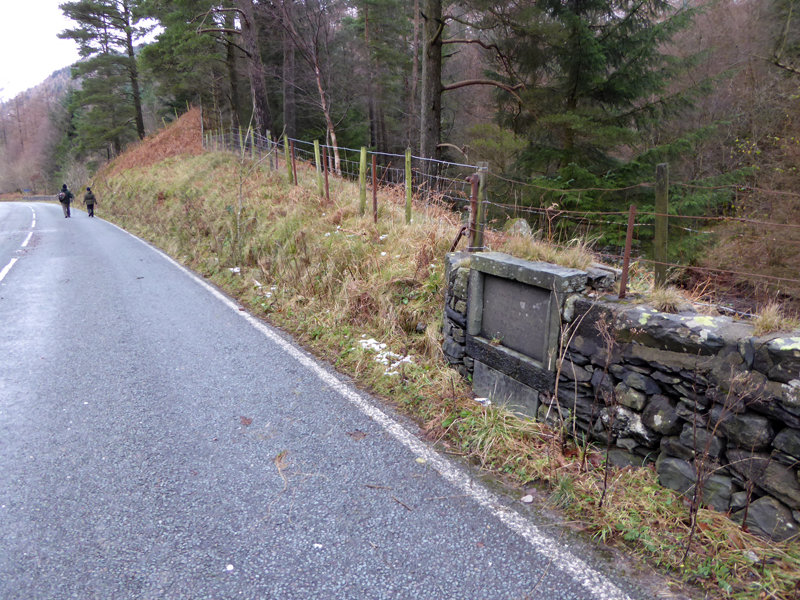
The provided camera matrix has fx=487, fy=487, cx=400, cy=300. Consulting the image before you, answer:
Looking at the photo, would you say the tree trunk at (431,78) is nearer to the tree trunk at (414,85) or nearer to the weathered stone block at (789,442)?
the weathered stone block at (789,442)

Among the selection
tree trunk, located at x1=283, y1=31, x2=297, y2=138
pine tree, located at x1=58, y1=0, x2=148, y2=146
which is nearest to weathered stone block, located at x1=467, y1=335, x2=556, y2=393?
tree trunk, located at x1=283, y1=31, x2=297, y2=138

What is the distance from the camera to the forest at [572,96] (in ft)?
35.0

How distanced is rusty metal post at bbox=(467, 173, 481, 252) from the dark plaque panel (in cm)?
74

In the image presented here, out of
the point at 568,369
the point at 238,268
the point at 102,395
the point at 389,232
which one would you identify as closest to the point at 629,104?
the point at 389,232

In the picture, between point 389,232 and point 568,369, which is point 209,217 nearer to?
point 389,232

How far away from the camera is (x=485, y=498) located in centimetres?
325

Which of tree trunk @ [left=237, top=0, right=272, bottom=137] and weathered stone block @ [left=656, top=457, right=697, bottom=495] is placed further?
tree trunk @ [left=237, top=0, right=272, bottom=137]

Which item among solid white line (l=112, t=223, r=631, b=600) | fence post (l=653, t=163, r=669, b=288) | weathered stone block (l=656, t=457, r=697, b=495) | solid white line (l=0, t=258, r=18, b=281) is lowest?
solid white line (l=112, t=223, r=631, b=600)

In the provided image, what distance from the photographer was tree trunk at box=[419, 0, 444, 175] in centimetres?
1145

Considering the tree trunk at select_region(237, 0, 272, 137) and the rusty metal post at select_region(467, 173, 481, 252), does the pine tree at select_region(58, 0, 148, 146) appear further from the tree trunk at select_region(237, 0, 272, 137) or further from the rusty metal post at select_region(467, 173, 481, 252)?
the rusty metal post at select_region(467, 173, 481, 252)

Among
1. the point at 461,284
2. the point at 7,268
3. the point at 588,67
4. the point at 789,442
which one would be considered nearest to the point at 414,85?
the point at 588,67

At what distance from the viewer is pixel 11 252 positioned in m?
12.4

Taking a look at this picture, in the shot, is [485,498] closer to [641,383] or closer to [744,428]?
[641,383]

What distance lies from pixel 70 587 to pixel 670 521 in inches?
132
